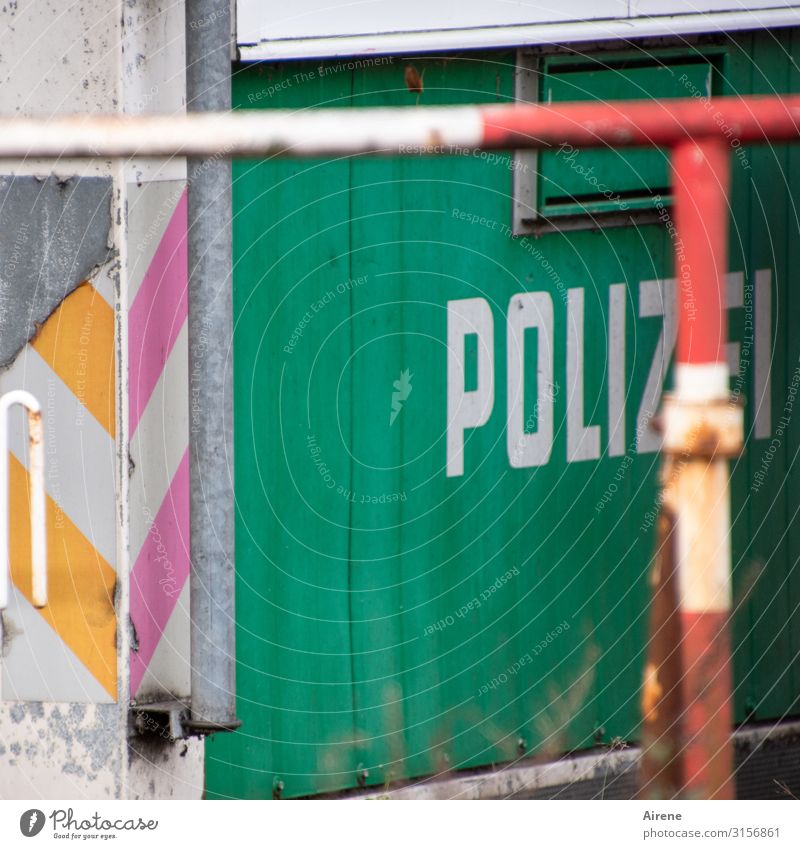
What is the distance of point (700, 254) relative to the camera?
4.53ft

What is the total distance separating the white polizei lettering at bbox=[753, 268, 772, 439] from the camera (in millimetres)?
2855

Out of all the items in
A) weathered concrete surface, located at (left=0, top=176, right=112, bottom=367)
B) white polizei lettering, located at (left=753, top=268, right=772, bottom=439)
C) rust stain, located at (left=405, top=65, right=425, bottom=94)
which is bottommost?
weathered concrete surface, located at (left=0, top=176, right=112, bottom=367)

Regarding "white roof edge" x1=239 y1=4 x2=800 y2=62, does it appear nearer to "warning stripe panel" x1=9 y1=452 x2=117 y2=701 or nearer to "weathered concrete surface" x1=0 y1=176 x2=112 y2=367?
"weathered concrete surface" x1=0 y1=176 x2=112 y2=367

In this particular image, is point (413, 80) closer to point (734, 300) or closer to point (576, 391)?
point (576, 391)

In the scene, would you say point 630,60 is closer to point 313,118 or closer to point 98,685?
point 313,118

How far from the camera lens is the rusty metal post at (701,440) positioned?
1.40 meters

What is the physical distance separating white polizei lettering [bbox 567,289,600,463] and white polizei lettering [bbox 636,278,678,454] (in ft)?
0.32

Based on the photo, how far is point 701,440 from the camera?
1427 millimetres

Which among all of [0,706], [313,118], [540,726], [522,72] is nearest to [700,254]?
[313,118]

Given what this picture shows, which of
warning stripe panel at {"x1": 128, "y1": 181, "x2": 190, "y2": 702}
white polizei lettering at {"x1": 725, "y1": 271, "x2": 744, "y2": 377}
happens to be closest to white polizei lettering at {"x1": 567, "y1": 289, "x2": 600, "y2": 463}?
white polizei lettering at {"x1": 725, "y1": 271, "x2": 744, "y2": 377}

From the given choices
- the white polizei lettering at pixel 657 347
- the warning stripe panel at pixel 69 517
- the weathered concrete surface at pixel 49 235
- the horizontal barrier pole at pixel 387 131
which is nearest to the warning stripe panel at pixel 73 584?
the warning stripe panel at pixel 69 517

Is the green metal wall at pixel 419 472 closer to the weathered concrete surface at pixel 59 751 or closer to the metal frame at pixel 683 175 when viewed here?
the weathered concrete surface at pixel 59 751

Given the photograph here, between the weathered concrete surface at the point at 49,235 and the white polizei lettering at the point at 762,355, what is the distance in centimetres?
138
